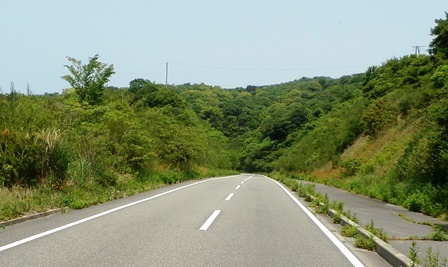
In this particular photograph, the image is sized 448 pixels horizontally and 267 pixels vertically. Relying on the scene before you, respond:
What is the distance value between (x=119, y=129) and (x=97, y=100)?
5.33 meters

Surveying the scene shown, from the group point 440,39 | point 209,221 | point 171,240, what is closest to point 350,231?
point 209,221

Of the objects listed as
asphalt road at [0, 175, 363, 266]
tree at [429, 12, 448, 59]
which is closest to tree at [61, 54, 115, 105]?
asphalt road at [0, 175, 363, 266]

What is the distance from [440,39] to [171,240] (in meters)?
41.0

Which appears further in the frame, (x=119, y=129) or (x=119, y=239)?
(x=119, y=129)

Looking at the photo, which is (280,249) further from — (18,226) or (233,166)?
(233,166)

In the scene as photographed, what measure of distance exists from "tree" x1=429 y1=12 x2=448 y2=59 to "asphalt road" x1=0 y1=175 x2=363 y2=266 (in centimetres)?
3387

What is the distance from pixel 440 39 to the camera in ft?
138

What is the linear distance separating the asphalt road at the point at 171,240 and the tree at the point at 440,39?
111 ft

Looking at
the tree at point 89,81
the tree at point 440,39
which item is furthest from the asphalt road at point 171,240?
the tree at point 440,39

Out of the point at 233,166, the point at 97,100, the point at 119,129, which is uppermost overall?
the point at 97,100

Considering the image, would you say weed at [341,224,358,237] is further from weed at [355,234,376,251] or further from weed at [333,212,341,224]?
weed at [333,212,341,224]

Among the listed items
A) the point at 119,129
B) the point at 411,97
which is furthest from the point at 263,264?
the point at 411,97

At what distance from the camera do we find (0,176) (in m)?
13.6

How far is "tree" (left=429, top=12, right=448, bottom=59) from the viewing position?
40.6 m
